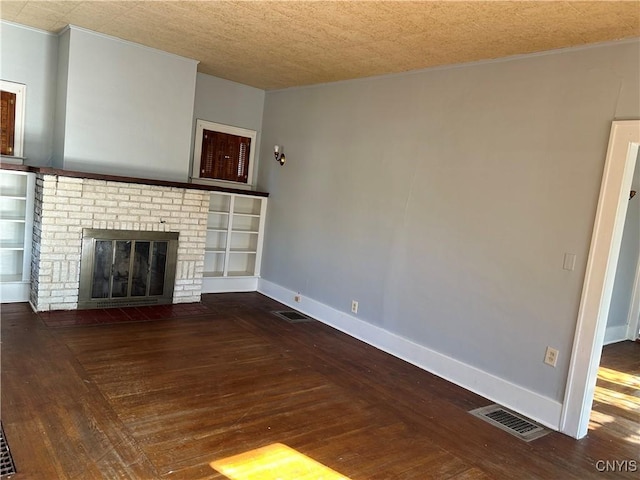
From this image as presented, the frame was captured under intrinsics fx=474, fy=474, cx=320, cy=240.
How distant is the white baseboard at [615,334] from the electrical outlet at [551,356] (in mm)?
2701

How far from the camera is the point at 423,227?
13.6 ft

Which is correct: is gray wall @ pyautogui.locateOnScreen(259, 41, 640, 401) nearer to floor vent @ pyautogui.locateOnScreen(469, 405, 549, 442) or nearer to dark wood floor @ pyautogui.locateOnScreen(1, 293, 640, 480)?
floor vent @ pyautogui.locateOnScreen(469, 405, 549, 442)

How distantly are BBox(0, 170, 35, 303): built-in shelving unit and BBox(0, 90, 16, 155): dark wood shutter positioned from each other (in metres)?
0.27

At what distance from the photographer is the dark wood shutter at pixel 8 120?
4.50m

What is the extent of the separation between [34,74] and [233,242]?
2821 millimetres

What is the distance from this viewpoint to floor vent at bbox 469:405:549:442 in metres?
3.07

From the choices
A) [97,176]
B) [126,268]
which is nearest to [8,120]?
[97,176]

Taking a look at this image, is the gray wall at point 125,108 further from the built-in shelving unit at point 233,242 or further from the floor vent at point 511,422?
the floor vent at point 511,422

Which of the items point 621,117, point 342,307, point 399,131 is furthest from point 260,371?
point 621,117

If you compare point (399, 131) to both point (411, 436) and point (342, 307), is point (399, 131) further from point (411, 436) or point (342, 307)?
point (411, 436)

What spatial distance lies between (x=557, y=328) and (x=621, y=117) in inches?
55.8

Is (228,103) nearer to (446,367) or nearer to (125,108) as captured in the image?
(125,108)

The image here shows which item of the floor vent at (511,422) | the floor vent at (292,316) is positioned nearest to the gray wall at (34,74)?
the floor vent at (292,316)

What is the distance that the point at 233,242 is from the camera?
6211 mm
